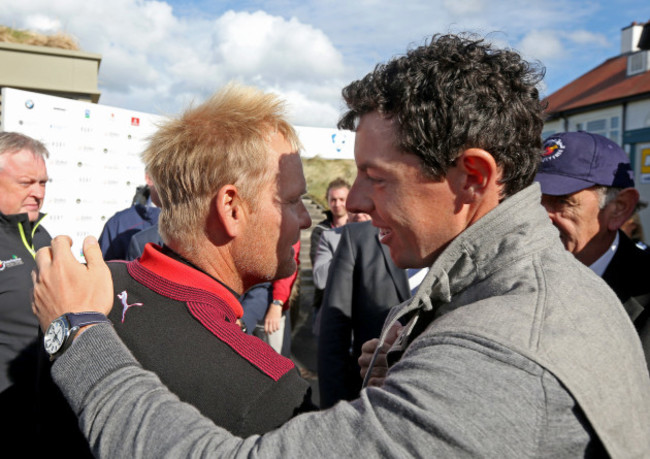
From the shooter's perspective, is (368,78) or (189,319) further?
(368,78)

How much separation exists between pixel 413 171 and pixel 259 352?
24.9 inches

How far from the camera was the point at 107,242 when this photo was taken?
4715 millimetres

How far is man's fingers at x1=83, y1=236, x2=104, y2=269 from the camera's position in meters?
1.38

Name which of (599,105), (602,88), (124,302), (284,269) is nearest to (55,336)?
(124,302)

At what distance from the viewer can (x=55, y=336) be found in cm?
123

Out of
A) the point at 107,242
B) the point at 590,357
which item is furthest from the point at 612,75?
the point at 590,357

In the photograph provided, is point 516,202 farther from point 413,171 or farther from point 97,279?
point 97,279

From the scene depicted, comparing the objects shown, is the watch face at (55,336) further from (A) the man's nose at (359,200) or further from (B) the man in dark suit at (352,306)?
(B) the man in dark suit at (352,306)

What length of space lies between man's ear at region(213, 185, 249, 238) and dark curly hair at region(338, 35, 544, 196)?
504mm

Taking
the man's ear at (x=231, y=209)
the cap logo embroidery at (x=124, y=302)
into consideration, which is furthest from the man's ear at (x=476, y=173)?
the cap logo embroidery at (x=124, y=302)

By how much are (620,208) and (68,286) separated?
2.51 metres

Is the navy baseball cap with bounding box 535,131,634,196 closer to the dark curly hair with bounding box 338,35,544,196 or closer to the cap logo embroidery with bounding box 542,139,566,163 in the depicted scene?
the cap logo embroidery with bounding box 542,139,566,163

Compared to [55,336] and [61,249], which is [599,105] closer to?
[61,249]

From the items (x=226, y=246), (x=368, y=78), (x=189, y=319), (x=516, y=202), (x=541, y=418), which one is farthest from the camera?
(x=226, y=246)
